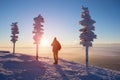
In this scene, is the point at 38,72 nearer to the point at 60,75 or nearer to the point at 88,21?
the point at 60,75

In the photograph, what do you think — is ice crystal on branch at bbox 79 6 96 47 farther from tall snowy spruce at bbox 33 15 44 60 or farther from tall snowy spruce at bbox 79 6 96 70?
tall snowy spruce at bbox 33 15 44 60

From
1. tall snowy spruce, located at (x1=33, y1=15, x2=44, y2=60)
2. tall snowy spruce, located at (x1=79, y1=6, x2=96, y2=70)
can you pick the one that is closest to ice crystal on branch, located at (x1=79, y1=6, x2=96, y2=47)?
tall snowy spruce, located at (x1=79, y1=6, x2=96, y2=70)

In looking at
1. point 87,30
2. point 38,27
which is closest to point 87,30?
point 87,30

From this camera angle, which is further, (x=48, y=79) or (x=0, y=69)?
(x=0, y=69)

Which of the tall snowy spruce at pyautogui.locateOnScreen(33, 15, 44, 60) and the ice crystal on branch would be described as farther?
the tall snowy spruce at pyautogui.locateOnScreen(33, 15, 44, 60)

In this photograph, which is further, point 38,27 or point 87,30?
point 38,27

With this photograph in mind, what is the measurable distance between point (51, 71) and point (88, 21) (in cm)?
1691

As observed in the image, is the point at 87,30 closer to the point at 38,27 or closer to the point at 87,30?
the point at 87,30

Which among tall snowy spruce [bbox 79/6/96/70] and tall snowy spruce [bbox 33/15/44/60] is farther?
tall snowy spruce [bbox 33/15/44/60]

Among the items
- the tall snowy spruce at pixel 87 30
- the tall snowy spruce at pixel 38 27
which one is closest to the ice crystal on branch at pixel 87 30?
the tall snowy spruce at pixel 87 30

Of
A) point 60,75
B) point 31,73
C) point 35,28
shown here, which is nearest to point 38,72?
point 31,73

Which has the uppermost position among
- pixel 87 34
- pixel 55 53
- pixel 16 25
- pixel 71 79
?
pixel 16 25

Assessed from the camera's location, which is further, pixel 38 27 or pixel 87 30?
pixel 38 27

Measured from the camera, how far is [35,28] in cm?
5400
